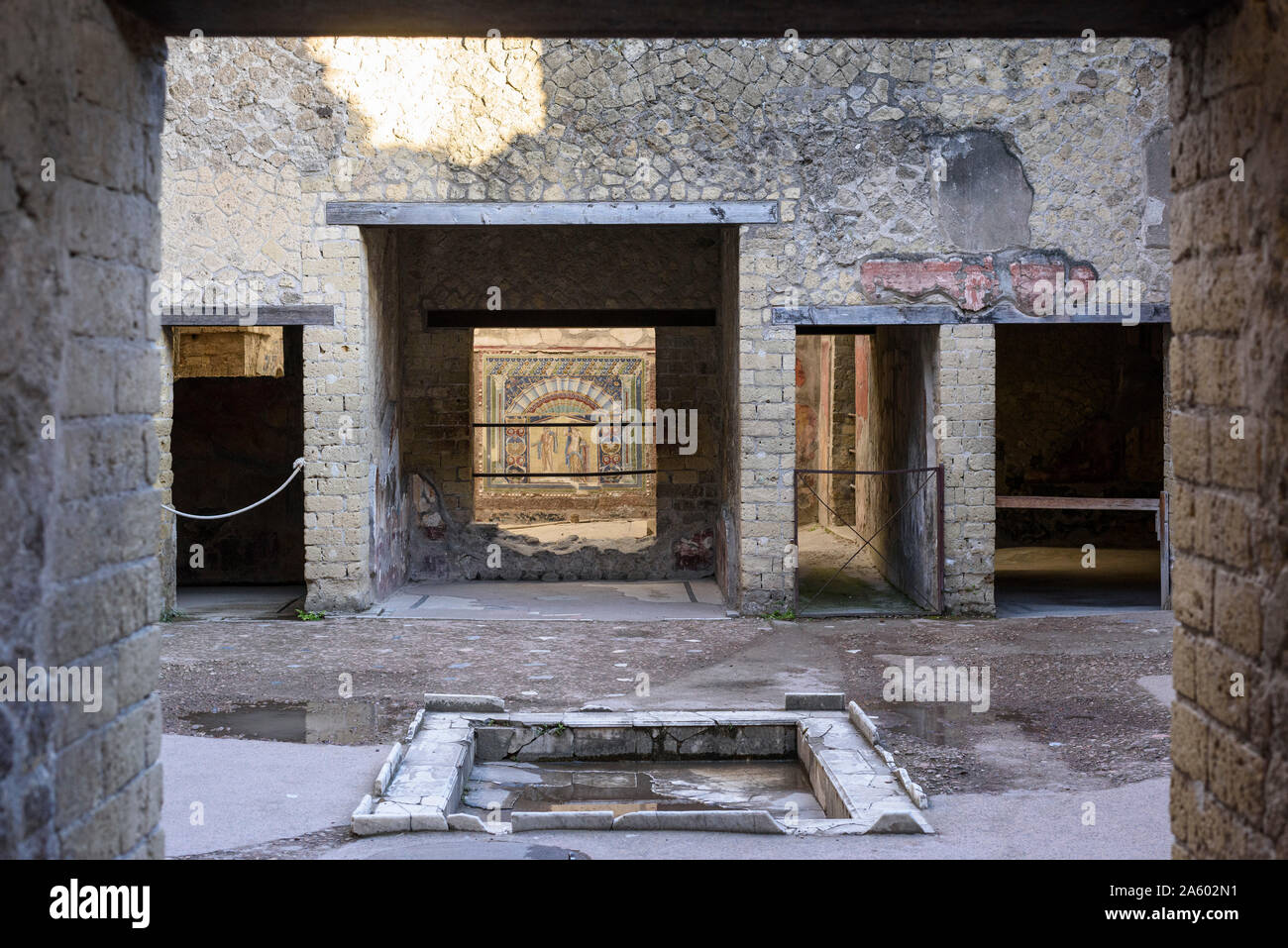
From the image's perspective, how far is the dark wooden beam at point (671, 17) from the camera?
3.12 meters

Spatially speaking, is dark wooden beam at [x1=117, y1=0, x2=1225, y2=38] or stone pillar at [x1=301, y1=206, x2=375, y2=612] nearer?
dark wooden beam at [x1=117, y1=0, x2=1225, y2=38]

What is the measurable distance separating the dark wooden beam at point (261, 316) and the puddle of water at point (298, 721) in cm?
367

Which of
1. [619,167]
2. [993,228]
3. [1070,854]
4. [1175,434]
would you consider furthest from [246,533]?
[1175,434]

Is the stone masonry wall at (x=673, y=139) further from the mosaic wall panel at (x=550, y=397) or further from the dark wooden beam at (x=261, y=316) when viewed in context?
the mosaic wall panel at (x=550, y=397)

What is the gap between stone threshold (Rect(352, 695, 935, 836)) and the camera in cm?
495

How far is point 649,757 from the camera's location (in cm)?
661

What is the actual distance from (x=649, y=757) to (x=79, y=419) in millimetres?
4238

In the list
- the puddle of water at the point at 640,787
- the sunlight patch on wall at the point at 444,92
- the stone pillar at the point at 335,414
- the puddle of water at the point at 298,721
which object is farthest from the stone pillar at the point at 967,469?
the puddle of water at the point at 298,721

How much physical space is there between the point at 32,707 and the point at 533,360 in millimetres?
17141

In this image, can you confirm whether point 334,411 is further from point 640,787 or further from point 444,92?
point 640,787

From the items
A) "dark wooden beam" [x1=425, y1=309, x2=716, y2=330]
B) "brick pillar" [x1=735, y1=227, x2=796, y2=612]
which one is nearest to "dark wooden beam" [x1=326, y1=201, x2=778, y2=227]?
"brick pillar" [x1=735, y1=227, x2=796, y2=612]

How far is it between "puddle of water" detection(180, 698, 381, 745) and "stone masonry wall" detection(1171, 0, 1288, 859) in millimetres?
4331

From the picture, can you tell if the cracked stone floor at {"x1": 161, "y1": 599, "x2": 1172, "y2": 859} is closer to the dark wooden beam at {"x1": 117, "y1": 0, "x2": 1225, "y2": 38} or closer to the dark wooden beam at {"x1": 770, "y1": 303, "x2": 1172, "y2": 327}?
the dark wooden beam at {"x1": 770, "y1": 303, "x2": 1172, "y2": 327}
